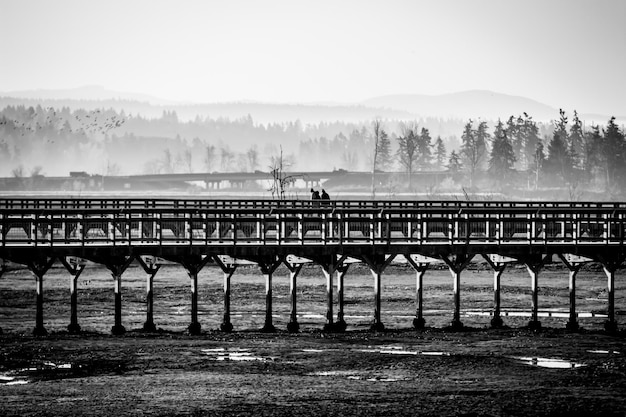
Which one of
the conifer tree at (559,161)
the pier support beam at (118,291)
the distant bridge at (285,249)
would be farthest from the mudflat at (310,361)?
the conifer tree at (559,161)

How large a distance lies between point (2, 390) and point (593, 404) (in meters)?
15.7

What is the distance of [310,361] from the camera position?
3728 centimetres

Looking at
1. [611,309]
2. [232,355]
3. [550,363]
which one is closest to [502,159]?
[611,309]

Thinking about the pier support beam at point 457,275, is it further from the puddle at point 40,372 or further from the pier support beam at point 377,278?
the puddle at point 40,372

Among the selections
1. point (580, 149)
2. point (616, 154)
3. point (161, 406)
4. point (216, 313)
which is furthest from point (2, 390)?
point (580, 149)

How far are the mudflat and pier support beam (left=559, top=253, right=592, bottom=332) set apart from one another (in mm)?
734

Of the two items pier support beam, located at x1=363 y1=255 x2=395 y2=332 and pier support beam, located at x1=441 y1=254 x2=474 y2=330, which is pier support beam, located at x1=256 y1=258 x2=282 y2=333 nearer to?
pier support beam, located at x1=363 y1=255 x2=395 y2=332

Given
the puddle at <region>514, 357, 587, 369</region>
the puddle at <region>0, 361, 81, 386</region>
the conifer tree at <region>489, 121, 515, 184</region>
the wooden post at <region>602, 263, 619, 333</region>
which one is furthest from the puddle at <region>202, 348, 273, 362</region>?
the conifer tree at <region>489, 121, 515, 184</region>

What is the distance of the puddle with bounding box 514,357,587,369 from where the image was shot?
36.7m

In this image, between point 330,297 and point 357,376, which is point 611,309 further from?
point 357,376

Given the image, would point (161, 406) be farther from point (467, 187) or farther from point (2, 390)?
point (467, 187)

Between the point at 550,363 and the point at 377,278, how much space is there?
984 centimetres

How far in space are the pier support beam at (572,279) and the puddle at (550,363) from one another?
7756mm

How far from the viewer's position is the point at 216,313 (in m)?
50.5
